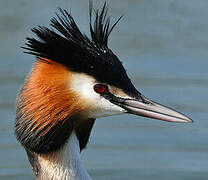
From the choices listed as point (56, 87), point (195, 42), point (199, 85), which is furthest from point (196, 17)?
point (56, 87)

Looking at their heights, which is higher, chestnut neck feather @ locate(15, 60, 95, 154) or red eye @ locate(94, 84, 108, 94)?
red eye @ locate(94, 84, 108, 94)

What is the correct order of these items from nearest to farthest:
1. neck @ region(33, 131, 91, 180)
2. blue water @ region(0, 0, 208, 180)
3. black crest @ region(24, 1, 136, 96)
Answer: black crest @ region(24, 1, 136, 96) < neck @ region(33, 131, 91, 180) < blue water @ region(0, 0, 208, 180)

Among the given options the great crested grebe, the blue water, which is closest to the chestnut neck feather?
the great crested grebe

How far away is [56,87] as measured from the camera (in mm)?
6613

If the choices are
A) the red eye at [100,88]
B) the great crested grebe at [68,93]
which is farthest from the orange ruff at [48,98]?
the red eye at [100,88]

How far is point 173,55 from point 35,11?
207 cm

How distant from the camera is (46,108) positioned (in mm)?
6586

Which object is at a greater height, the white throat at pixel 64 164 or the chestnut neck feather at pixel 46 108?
the chestnut neck feather at pixel 46 108

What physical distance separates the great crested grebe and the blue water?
2.82 m

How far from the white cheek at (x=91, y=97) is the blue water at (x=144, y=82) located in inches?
110

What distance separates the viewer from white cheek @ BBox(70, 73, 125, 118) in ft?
21.6

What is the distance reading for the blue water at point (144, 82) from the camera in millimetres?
9578

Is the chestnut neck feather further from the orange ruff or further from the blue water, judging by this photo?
the blue water

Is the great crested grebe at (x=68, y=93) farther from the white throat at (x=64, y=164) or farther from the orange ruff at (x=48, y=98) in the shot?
the white throat at (x=64, y=164)
